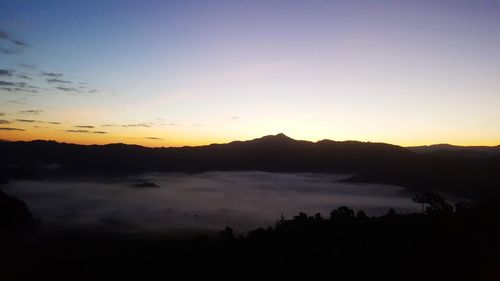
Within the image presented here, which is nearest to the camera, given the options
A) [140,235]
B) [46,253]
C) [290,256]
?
[290,256]

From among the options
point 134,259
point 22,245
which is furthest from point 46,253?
point 134,259

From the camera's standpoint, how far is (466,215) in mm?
70938

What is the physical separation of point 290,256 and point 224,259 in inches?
458

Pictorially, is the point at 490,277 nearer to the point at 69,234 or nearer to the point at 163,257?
the point at 163,257

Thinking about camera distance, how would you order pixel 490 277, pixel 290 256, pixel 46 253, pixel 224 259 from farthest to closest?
pixel 46 253 → pixel 224 259 → pixel 290 256 → pixel 490 277

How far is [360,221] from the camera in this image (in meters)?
76.6

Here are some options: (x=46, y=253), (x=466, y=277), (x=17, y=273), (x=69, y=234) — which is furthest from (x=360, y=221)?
(x=69, y=234)

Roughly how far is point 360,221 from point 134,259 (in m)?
42.4

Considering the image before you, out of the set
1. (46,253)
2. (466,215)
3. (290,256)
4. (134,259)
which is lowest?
(46,253)

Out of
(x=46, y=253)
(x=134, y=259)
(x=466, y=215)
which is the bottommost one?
(x=46, y=253)

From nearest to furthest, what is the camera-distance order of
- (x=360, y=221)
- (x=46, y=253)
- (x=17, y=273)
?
(x=360, y=221), (x=17, y=273), (x=46, y=253)

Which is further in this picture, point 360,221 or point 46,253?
point 46,253

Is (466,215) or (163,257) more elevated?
(466,215)

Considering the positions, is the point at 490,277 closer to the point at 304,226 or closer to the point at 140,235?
the point at 304,226
